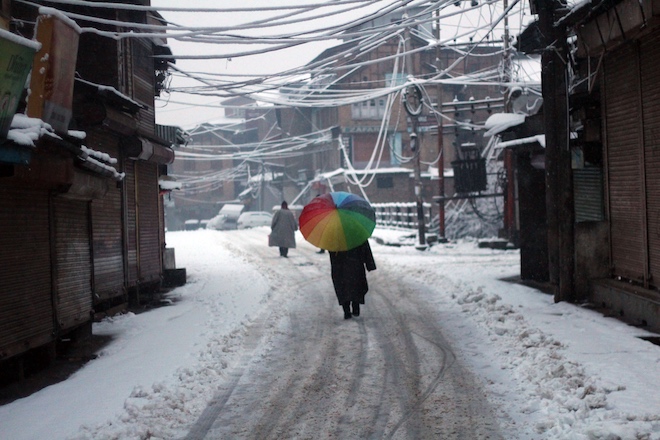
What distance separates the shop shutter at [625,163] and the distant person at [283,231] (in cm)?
1533

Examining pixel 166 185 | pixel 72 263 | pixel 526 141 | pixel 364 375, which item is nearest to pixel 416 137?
pixel 166 185

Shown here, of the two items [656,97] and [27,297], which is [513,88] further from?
[27,297]

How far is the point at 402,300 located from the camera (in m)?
14.2

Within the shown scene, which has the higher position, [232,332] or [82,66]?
[82,66]

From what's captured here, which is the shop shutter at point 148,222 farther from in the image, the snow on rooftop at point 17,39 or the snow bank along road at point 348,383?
the snow on rooftop at point 17,39

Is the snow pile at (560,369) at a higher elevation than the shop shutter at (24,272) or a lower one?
lower

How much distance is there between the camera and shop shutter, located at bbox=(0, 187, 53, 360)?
7930 mm

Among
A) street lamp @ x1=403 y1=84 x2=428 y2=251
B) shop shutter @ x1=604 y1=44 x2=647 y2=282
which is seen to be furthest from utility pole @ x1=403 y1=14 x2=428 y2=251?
shop shutter @ x1=604 y1=44 x2=647 y2=282

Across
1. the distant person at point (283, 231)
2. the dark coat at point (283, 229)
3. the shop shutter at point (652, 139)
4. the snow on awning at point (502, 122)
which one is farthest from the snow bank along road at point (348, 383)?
the dark coat at point (283, 229)

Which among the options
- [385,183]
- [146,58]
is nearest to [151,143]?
[146,58]

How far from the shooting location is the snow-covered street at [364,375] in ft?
19.5

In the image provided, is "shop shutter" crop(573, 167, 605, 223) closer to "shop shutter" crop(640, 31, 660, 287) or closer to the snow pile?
the snow pile

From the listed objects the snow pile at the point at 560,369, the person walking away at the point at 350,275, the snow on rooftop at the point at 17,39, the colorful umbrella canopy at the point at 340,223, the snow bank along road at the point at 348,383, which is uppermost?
the snow on rooftop at the point at 17,39

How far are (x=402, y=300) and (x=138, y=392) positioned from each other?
8196 mm
